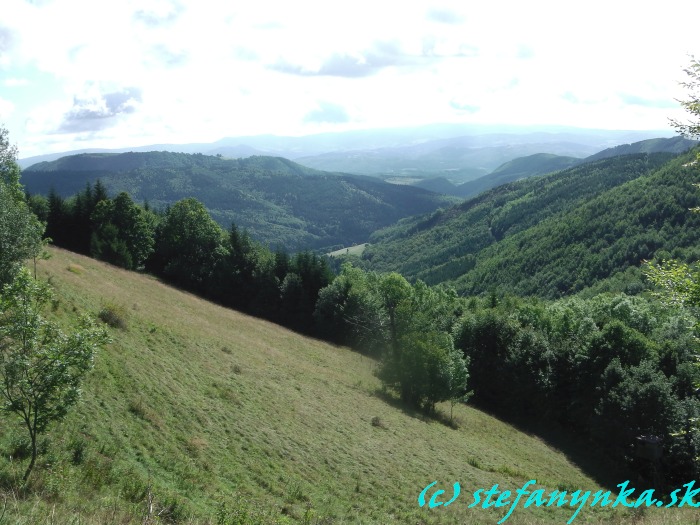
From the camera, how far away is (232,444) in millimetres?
19469

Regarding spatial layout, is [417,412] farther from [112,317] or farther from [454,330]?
[112,317]

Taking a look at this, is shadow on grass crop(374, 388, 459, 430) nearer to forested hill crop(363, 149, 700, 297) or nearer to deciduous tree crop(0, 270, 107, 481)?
deciduous tree crop(0, 270, 107, 481)

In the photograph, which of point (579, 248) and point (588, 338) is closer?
point (588, 338)

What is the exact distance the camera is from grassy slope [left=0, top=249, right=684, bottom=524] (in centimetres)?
1292

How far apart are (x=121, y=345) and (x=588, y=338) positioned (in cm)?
4367

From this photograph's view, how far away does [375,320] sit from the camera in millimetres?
56375

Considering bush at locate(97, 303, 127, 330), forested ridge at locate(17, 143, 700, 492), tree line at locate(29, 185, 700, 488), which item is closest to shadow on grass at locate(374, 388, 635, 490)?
forested ridge at locate(17, 143, 700, 492)

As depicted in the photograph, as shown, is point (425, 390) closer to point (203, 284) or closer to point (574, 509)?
point (574, 509)

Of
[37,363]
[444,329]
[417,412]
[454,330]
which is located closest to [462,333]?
[454,330]

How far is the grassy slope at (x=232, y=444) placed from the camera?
42.4 feet

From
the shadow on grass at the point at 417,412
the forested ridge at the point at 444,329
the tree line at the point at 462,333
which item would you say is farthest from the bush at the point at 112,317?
the tree line at the point at 462,333

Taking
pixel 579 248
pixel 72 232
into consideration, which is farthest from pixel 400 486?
pixel 579 248

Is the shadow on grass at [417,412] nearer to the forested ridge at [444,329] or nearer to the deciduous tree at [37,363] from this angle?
the forested ridge at [444,329]

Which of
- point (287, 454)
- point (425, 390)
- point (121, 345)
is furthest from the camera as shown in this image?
point (425, 390)
